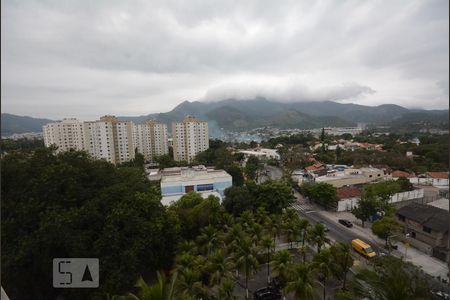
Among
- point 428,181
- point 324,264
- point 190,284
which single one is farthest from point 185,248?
point 428,181

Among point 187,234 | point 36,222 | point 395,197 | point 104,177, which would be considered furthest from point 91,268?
point 395,197

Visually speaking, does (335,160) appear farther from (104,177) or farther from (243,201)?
(104,177)

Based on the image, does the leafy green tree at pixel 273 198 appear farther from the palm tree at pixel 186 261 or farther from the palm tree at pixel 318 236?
the palm tree at pixel 186 261

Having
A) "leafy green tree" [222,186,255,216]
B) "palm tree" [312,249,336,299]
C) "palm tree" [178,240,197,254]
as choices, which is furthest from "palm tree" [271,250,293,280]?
"leafy green tree" [222,186,255,216]

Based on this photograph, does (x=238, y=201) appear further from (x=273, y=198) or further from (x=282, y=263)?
(x=282, y=263)

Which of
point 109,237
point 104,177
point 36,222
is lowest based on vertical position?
point 109,237

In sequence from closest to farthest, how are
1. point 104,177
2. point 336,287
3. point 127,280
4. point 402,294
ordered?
point 402,294
point 127,280
point 336,287
point 104,177

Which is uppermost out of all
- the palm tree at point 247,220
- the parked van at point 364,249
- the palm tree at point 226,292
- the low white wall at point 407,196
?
the palm tree at point 247,220

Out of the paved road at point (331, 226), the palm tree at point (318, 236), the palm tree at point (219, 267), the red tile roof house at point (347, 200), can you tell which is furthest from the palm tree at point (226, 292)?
the red tile roof house at point (347, 200)
